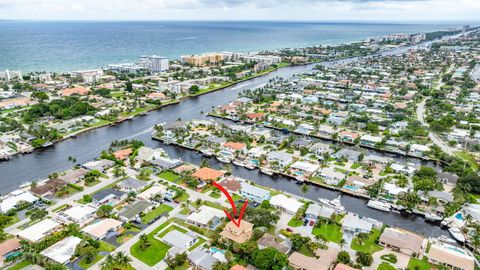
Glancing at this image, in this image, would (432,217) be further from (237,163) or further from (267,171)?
(237,163)

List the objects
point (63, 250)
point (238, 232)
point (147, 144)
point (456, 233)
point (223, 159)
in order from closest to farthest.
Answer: point (63, 250), point (238, 232), point (456, 233), point (223, 159), point (147, 144)

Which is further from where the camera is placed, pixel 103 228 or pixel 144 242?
pixel 103 228

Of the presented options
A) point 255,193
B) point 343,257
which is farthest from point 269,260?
point 255,193

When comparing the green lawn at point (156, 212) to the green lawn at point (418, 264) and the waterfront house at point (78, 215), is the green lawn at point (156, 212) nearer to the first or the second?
the waterfront house at point (78, 215)

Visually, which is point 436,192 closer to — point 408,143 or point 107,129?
point 408,143

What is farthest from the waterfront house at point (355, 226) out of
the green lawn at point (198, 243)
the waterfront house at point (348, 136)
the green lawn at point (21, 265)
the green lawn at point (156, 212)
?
the green lawn at point (21, 265)

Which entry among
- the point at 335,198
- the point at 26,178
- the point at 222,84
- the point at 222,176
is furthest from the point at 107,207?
the point at 222,84
